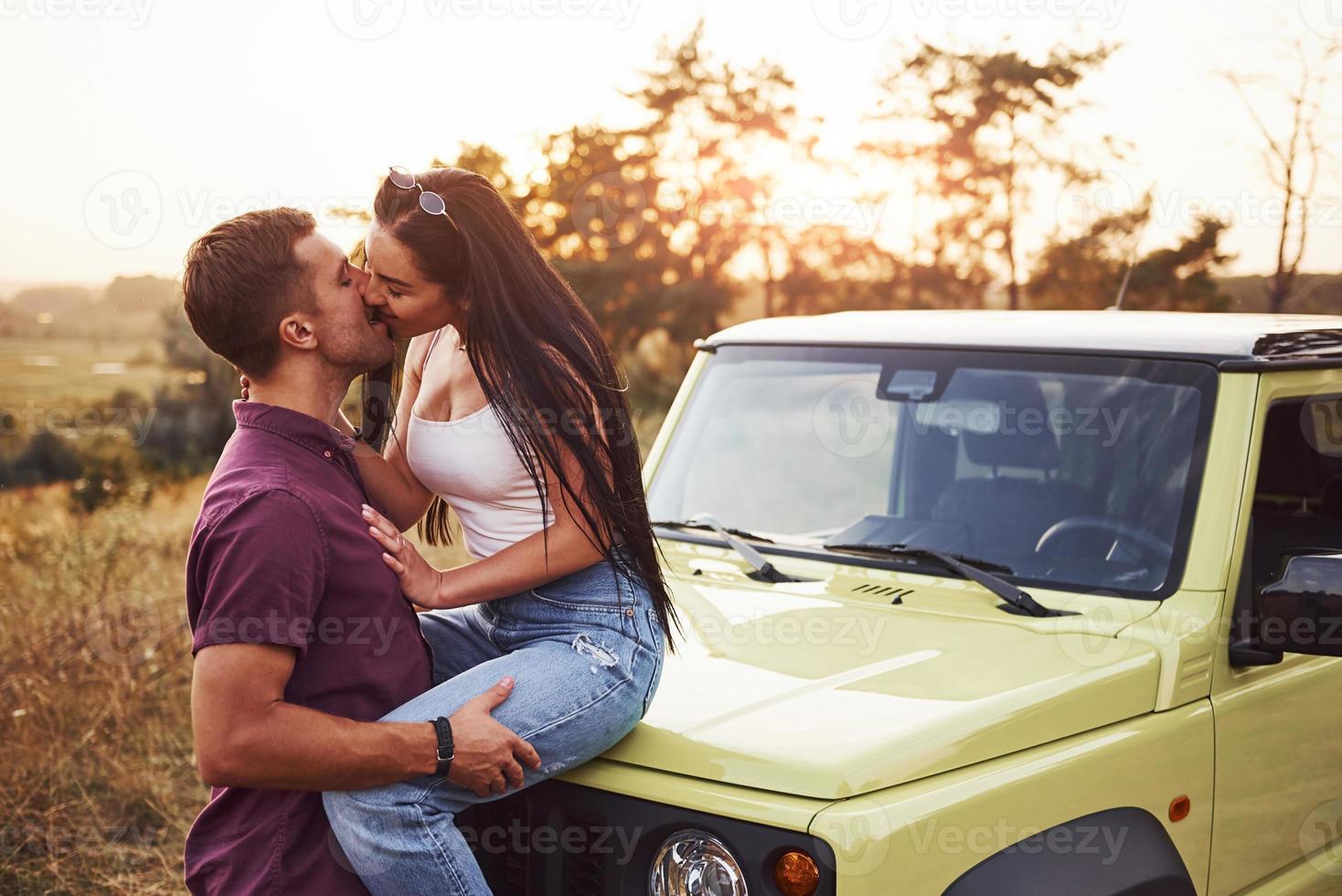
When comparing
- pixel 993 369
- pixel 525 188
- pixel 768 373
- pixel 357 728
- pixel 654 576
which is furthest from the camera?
pixel 525 188

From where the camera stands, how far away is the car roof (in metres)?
3.32

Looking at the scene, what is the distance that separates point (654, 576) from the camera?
2.70 metres

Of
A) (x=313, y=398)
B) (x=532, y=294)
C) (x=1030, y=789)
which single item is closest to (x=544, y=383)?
(x=532, y=294)

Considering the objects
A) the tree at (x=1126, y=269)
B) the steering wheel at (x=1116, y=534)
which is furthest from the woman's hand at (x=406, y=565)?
the tree at (x=1126, y=269)

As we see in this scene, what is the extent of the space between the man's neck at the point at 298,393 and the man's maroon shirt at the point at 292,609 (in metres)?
0.03

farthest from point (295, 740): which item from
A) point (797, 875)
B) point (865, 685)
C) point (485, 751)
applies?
point (865, 685)

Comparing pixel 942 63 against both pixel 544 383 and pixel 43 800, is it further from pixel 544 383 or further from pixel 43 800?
pixel 544 383

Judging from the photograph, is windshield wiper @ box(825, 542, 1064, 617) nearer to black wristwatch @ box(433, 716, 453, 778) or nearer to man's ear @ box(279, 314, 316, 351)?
black wristwatch @ box(433, 716, 453, 778)

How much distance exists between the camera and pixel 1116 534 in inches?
128

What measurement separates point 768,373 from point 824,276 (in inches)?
395

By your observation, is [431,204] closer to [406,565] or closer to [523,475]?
[523,475]

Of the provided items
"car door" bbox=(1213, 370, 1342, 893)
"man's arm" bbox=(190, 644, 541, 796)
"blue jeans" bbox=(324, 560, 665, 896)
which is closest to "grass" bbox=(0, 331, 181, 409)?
"blue jeans" bbox=(324, 560, 665, 896)

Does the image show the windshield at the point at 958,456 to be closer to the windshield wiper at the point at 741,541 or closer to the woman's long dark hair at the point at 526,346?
the windshield wiper at the point at 741,541

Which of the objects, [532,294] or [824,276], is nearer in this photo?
[532,294]
